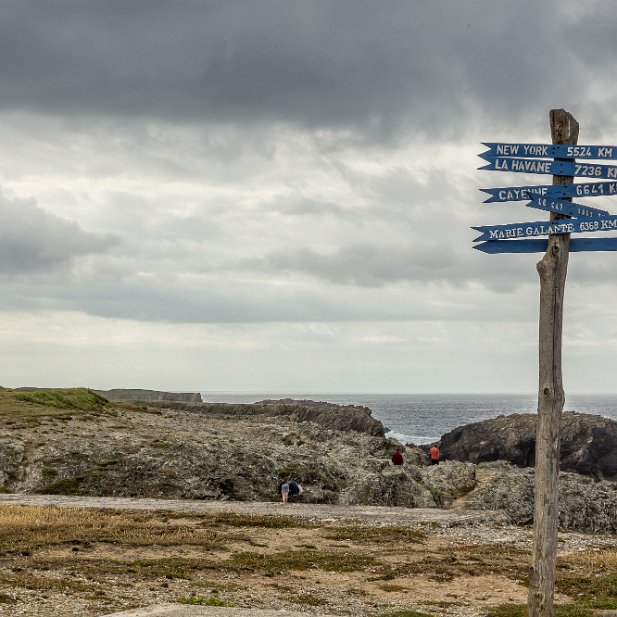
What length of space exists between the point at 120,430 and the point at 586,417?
62.5 m

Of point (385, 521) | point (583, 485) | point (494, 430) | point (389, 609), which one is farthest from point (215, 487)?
point (494, 430)

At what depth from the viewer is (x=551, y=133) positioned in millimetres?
13422

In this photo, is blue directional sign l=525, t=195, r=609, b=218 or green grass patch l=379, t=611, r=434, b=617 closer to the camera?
Result: blue directional sign l=525, t=195, r=609, b=218

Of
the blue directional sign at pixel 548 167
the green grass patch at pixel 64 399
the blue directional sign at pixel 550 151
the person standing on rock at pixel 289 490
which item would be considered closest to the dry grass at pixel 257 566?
the person standing on rock at pixel 289 490

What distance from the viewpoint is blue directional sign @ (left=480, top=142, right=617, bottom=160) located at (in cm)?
1282

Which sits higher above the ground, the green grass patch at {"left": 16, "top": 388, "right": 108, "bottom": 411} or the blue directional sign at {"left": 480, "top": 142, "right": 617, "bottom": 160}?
the blue directional sign at {"left": 480, "top": 142, "right": 617, "bottom": 160}

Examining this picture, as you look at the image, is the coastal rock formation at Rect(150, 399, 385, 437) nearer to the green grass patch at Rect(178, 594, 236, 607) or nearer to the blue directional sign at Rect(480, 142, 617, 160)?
the green grass patch at Rect(178, 594, 236, 607)

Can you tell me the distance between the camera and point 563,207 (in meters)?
13.1

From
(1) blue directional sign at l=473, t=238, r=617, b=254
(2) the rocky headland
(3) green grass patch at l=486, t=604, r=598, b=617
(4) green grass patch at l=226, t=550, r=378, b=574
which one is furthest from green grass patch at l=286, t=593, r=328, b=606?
(2) the rocky headland

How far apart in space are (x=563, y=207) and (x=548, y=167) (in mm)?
701

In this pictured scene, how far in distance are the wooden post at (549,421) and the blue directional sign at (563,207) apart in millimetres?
181

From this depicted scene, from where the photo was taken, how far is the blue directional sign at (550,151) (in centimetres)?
1282

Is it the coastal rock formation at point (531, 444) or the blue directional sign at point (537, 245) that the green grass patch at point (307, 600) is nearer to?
the blue directional sign at point (537, 245)

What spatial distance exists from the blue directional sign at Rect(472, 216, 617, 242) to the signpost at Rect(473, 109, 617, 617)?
16 millimetres
